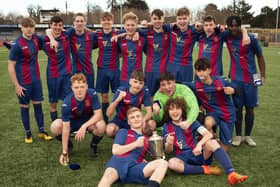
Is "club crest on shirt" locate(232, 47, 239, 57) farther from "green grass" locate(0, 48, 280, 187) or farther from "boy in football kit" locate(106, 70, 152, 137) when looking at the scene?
"boy in football kit" locate(106, 70, 152, 137)

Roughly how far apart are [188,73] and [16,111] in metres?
3.68

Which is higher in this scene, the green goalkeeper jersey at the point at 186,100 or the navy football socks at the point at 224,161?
the green goalkeeper jersey at the point at 186,100

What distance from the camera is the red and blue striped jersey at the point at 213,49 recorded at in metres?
4.65

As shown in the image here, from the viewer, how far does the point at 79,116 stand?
13.0 ft

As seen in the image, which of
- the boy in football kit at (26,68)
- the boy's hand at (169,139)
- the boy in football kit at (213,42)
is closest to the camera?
the boy's hand at (169,139)

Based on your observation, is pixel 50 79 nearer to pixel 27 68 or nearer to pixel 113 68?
pixel 27 68

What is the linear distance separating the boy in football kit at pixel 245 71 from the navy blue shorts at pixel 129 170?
179 centimetres

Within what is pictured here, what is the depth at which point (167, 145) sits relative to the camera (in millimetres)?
3551

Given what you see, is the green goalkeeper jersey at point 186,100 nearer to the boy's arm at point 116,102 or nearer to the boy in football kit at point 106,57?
the boy's arm at point 116,102

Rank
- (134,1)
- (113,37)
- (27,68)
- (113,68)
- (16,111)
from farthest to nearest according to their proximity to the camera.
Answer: (134,1) → (16,111) → (113,68) → (113,37) → (27,68)

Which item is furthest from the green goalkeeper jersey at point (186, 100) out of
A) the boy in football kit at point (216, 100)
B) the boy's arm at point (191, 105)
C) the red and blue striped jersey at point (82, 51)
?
the red and blue striped jersey at point (82, 51)

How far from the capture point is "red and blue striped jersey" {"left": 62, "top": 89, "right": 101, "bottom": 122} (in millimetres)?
3742

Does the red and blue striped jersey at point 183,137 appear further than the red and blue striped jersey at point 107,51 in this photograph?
No

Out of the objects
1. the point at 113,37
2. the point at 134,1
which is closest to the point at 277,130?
the point at 113,37
